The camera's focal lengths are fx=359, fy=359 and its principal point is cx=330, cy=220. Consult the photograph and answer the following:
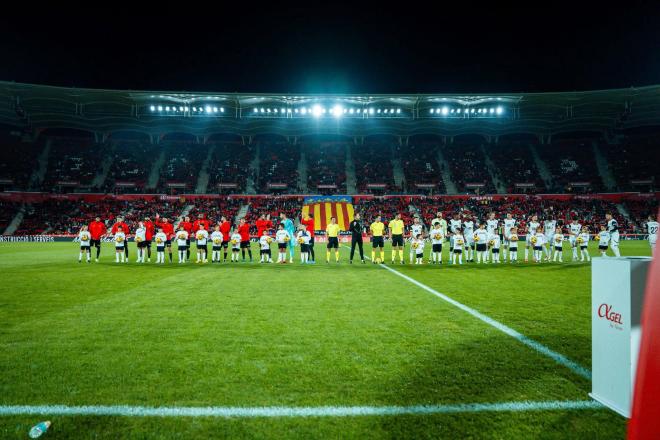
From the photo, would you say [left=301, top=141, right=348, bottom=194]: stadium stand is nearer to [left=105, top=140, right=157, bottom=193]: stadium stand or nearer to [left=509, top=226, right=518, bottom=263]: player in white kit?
[left=105, top=140, right=157, bottom=193]: stadium stand

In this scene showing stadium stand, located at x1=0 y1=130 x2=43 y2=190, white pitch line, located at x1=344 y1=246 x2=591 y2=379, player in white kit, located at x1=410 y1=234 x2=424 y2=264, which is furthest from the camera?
stadium stand, located at x1=0 y1=130 x2=43 y2=190

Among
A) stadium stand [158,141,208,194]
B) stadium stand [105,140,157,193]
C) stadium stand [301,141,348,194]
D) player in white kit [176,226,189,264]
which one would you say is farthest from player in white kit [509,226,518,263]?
stadium stand [105,140,157,193]

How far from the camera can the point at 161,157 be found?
145 feet

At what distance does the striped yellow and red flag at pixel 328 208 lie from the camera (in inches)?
1442

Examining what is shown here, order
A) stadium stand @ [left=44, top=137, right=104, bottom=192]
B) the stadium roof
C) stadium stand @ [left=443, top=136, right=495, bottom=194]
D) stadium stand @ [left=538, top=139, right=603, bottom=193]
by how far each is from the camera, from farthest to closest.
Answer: stadium stand @ [left=443, top=136, right=495, bottom=194], stadium stand @ [left=538, top=139, right=603, bottom=193], stadium stand @ [left=44, top=137, right=104, bottom=192], the stadium roof

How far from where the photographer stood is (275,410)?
3021 millimetres

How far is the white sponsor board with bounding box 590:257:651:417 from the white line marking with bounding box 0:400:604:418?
304mm

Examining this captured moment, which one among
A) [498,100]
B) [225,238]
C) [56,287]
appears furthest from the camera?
[498,100]

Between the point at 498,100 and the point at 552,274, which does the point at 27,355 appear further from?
the point at 498,100

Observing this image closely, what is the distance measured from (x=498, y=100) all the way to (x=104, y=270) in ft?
125

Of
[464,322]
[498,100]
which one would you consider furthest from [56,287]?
[498,100]

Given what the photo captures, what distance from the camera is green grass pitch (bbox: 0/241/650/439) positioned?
2.83 meters

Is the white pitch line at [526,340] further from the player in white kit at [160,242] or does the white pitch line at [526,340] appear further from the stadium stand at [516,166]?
the stadium stand at [516,166]

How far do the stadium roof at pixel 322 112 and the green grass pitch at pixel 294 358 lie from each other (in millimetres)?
31757
